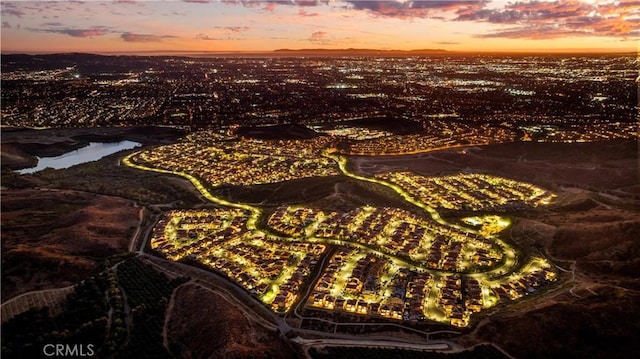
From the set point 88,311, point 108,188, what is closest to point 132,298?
point 88,311

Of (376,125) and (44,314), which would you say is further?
(376,125)

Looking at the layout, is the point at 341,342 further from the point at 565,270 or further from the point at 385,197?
the point at 385,197

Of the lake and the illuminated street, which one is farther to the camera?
the lake

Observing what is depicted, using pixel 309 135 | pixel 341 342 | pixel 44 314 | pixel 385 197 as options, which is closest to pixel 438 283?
pixel 341 342

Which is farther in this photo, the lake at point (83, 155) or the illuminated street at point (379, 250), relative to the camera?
the lake at point (83, 155)

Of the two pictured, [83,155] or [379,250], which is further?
[83,155]

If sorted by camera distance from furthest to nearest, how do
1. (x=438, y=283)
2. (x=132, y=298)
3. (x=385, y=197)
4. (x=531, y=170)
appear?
(x=531, y=170)
(x=385, y=197)
(x=438, y=283)
(x=132, y=298)

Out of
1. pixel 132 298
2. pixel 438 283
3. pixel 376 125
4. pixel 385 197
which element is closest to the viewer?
pixel 132 298

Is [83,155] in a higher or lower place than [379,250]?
lower
